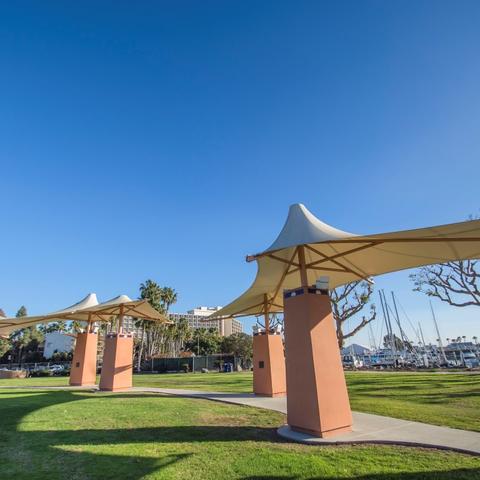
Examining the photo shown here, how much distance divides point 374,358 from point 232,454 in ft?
212

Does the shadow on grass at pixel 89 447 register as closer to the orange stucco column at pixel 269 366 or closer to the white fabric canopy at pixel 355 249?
the white fabric canopy at pixel 355 249

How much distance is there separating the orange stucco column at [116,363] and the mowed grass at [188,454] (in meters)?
8.49

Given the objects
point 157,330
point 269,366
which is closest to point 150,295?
point 157,330

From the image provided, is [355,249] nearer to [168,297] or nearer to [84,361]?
[84,361]

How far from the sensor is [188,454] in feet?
18.3

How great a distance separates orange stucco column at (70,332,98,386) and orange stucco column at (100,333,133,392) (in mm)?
4777

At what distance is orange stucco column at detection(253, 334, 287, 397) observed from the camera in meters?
13.6

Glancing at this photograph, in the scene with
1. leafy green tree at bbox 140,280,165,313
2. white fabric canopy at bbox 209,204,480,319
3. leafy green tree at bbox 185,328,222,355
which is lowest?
white fabric canopy at bbox 209,204,480,319

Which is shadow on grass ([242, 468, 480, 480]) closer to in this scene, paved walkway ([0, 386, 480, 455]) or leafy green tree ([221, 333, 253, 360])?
paved walkway ([0, 386, 480, 455])

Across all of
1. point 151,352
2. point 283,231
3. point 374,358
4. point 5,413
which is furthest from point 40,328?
point 283,231

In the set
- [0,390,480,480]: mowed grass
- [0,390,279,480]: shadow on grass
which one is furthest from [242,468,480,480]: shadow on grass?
[0,390,279,480]: shadow on grass

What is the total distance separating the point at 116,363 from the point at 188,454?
13033 mm

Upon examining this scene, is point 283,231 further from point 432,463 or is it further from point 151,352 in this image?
point 151,352

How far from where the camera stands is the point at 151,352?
59062 millimetres
